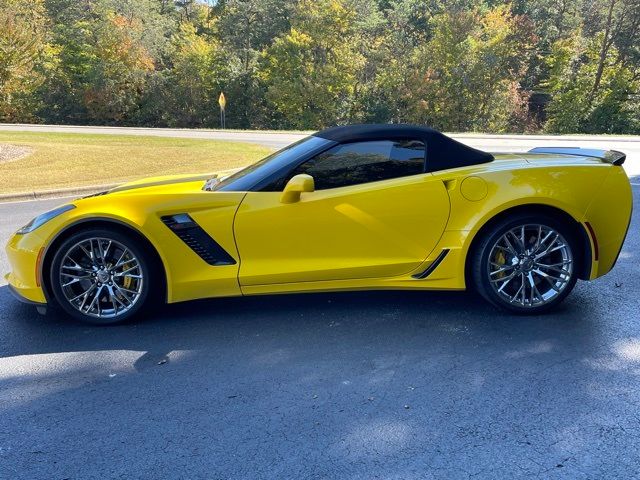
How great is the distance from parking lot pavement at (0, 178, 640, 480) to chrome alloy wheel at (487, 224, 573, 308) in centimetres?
19

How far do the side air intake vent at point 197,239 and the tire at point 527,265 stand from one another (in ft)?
6.12

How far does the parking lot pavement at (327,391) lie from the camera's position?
2.51 metres

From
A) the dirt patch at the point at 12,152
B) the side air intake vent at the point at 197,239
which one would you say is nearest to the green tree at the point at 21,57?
the dirt patch at the point at 12,152

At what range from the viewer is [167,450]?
2605 millimetres

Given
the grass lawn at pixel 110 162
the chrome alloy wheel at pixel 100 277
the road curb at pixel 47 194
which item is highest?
the chrome alloy wheel at pixel 100 277

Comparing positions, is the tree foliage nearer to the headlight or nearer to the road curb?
the road curb

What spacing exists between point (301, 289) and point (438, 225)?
3.62ft

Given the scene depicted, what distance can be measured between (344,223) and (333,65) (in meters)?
41.1

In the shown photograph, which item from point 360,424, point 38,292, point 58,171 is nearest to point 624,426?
point 360,424

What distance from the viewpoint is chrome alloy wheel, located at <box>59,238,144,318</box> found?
156 inches

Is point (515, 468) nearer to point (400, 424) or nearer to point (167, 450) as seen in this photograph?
point (400, 424)

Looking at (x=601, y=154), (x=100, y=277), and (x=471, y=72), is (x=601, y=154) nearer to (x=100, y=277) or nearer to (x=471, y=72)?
(x=100, y=277)

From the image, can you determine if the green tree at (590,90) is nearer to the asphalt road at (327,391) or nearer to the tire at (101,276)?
the asphalt road at (327,391)

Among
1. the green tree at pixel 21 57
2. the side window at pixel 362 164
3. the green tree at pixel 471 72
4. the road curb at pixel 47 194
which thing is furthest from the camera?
the green tree at pixel 471 72
